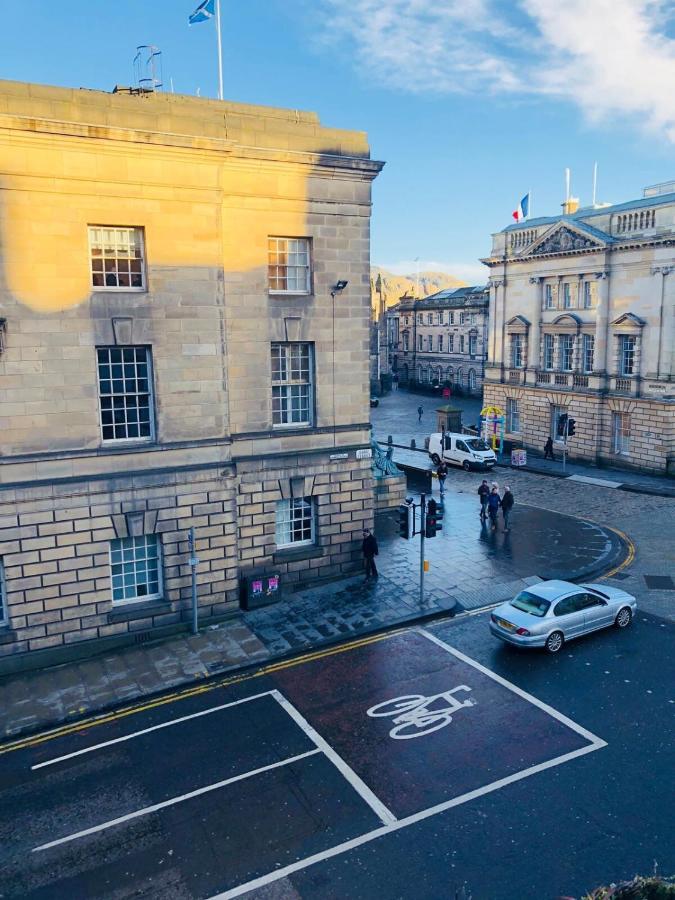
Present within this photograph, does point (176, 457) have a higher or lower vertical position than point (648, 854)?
higher

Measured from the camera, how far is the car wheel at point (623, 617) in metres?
19.2

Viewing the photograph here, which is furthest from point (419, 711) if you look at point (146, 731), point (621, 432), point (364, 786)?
point (621, 432)

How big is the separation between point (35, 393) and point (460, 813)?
13.1m

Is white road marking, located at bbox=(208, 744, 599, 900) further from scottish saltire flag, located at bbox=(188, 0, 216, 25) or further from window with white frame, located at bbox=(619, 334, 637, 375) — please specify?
window with white frame, located at bbox=(619, 334, 637, 375)

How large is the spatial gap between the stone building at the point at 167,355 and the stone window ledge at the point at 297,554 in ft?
0.14

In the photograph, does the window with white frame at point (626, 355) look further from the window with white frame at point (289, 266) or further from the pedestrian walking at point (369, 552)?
the window with white frame at point (289, 266)

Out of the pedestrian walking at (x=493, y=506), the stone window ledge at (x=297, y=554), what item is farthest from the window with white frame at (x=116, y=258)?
the pedestrian walking at (x=493, y=506)

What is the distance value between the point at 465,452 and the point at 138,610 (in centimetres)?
2662

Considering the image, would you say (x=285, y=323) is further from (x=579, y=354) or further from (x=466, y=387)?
(x=466, y=387)

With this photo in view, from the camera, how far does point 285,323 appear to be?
20859 mm

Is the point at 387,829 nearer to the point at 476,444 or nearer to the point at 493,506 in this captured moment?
the point at 493,506

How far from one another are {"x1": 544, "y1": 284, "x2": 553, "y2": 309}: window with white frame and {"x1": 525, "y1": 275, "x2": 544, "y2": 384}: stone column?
0.20 metres

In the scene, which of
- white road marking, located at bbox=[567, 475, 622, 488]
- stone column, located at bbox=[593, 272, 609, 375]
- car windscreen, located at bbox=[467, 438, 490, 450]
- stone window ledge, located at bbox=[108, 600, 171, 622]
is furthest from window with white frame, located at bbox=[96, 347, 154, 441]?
stone column, located at bbox=[593, 272, 609, 375]

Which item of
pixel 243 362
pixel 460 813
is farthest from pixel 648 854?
pixel 243 362
